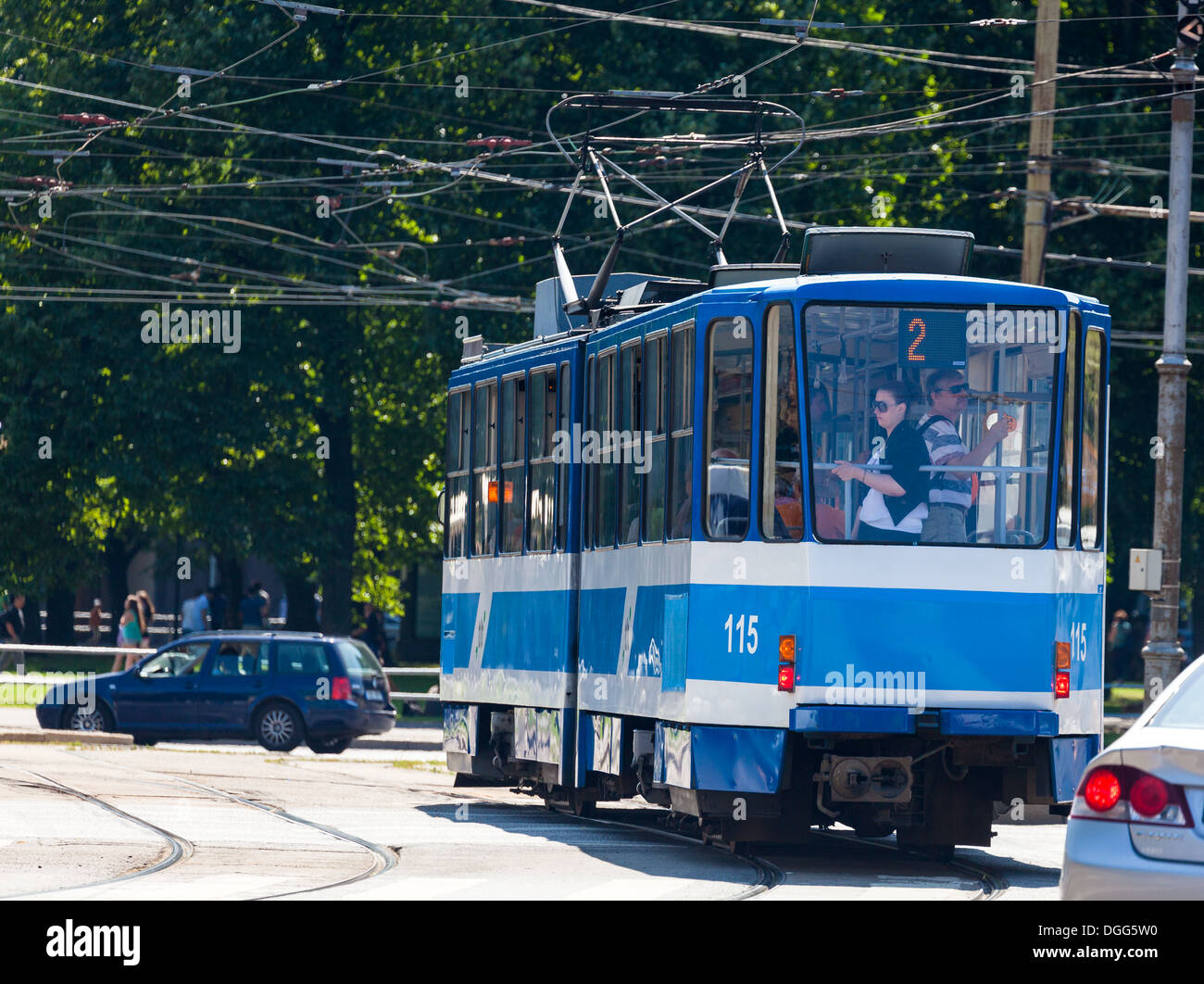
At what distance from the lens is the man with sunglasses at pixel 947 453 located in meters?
12.7

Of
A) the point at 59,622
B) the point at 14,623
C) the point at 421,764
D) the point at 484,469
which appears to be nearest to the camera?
the point at 484,469

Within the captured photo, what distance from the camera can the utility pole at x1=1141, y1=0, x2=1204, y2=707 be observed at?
814 inches

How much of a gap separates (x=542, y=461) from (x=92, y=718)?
12666 millimetres

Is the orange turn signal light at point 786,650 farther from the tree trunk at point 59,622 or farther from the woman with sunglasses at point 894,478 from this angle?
the tree trunk at point 59,622

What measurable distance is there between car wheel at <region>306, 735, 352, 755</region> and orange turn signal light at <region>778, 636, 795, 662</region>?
1577 cm

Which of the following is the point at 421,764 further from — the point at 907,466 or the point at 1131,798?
the point at 1131,798

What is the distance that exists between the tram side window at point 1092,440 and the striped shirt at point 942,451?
0.89 metres

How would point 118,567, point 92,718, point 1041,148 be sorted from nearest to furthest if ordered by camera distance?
point 1041,148, point 92,718, point 118,567

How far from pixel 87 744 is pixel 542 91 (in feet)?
36.5

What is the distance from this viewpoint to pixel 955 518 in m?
12.7

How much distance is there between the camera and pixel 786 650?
12.6m

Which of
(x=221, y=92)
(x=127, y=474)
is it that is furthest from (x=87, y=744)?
(x=221, y=92)

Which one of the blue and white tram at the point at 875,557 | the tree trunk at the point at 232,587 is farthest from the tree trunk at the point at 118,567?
the blue and white tram at the point at 875,557

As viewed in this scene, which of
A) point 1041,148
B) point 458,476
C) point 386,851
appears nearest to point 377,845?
point 386,851
